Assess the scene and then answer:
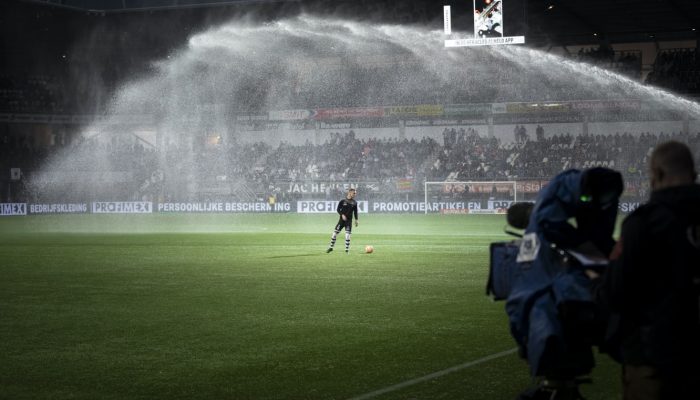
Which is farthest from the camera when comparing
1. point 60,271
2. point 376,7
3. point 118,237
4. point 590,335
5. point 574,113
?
point 574,113

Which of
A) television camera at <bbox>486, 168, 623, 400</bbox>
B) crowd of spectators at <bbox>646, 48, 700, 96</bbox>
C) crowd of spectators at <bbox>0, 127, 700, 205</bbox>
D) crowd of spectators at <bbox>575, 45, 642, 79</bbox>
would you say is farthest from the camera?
crowd of spectators at <bbox>0, 127, 700, 205</bbox>

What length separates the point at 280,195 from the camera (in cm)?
5897

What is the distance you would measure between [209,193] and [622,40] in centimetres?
2816

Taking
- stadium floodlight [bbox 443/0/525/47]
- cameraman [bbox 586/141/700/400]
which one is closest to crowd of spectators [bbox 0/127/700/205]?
stadium floodlight [bbox 443/0/525/47]

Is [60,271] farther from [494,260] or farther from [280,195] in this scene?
[280,195]

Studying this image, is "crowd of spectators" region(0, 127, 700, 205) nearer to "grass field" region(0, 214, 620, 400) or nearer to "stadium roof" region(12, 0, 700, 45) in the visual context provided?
"stadium roof" region(12, 0, 700, 45)

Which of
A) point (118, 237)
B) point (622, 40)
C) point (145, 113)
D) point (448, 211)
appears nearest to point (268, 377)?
point (118, 237)

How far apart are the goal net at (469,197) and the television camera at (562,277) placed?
4685cm

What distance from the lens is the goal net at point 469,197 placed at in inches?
2047

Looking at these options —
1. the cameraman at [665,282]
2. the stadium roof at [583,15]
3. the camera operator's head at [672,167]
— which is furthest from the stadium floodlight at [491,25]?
the cameraman at [665,282]

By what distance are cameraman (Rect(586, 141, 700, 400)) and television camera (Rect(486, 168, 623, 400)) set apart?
429 mm

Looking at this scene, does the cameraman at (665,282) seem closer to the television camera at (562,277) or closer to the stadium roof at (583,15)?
the television camera at (562,277)

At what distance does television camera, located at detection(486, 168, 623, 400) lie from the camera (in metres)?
4.55

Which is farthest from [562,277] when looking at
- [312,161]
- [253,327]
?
[312,161]
